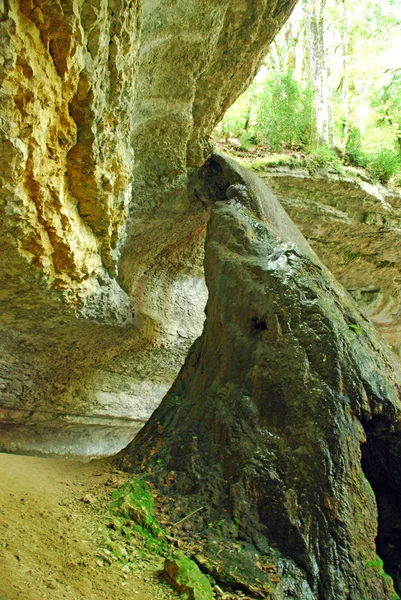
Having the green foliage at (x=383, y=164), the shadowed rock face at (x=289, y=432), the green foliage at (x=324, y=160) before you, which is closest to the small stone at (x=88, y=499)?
the shadowed rock face at (x=289, y=432)

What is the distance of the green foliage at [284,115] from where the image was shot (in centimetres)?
810

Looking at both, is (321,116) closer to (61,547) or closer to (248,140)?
(248,140)

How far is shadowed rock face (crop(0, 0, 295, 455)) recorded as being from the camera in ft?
9.56

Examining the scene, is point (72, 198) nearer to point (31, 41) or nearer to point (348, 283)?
point (31, 41)

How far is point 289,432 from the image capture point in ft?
11.0

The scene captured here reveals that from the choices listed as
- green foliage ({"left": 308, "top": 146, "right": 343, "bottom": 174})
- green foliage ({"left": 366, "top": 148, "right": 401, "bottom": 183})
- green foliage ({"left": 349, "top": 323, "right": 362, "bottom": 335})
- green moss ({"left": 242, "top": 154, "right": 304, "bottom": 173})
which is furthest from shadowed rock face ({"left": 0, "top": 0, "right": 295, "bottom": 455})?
green foliage ({"left": 366, "top": 148, "right": 401, "bottom": 183})

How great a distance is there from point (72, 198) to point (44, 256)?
0.54 m

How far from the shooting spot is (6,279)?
4086 mm

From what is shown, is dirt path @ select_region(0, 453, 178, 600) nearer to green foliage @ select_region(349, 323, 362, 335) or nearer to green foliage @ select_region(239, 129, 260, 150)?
green foliage @ select_region(349, 323, 362, 335)

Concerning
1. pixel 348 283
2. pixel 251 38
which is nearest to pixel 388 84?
pixel 348 283

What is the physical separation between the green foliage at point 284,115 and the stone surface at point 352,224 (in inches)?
37.1

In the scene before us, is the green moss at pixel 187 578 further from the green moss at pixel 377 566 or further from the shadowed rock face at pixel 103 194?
the shadowed rock face at pixel 103 194

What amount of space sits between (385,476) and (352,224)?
18.0 feet

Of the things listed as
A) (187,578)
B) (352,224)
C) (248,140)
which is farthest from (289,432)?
(248,140)
